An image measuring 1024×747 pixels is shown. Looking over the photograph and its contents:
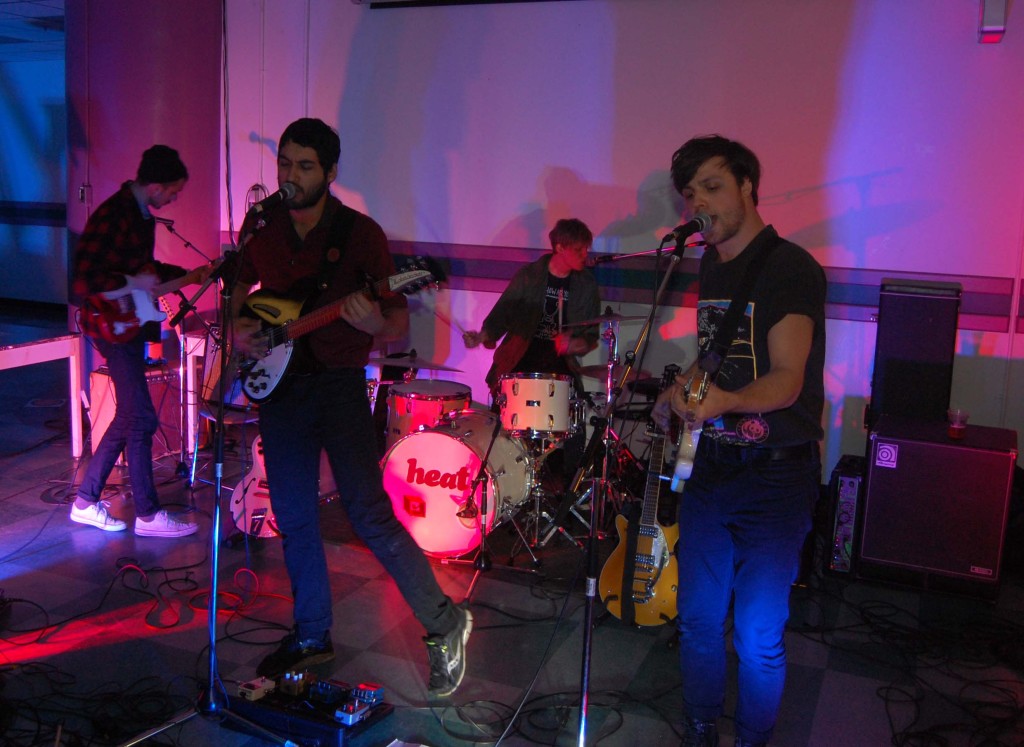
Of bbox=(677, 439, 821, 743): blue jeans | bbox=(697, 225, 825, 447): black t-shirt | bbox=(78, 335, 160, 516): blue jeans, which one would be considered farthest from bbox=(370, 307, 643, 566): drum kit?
bbox=(697, 225, 825, 447): black t-shirt

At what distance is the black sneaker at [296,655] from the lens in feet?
12.4

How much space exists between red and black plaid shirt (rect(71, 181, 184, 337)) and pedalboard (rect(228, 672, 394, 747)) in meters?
2.60

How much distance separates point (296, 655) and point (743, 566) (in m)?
1.92

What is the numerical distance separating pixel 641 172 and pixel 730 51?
1.00 m

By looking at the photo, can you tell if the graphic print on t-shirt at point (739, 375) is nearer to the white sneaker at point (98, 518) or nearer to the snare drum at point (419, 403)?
the snare drum at point (419, 403)

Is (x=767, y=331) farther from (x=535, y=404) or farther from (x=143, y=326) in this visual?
(x=143, y=326)

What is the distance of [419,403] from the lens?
5.52 meters

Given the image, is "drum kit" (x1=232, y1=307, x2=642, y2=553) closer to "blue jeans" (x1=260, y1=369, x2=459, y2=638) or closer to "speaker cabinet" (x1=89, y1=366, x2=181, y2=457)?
"blue jeans" (x1=260, y1=369, x2=459, y2=638)

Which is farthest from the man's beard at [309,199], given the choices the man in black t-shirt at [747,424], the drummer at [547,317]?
the drummer at [547,317]

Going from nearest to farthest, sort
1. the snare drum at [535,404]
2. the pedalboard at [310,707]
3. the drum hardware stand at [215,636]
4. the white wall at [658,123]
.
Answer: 1. the drum hardware stand at [215,636]
2. the pedalboard at [310,707]
3. the snare drum at [535,404]
4. the white wall at [658,123]

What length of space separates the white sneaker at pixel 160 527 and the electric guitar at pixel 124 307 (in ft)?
3.59

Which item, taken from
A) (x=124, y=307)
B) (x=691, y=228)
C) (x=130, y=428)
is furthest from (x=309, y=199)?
(x=130, y=428)

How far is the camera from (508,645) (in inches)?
168

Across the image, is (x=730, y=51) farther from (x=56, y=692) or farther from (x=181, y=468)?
(x=56, y=692)
